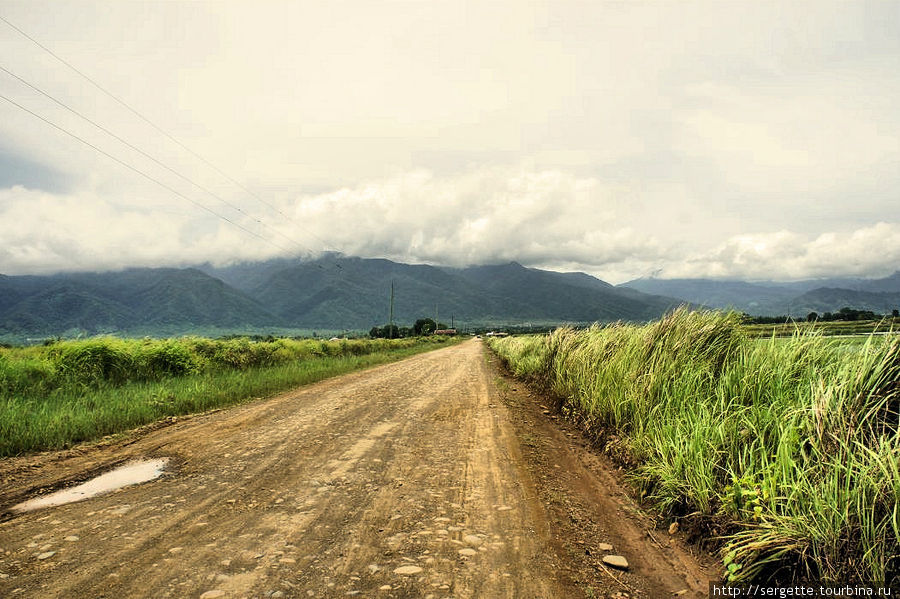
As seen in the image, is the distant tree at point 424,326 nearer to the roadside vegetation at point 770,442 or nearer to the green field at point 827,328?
the roadside vegetation at point 770,442

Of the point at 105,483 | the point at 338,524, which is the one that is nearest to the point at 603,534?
the point at 338,524

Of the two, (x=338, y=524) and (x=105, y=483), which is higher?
(x=338, y=524)

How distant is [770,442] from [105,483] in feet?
25.1

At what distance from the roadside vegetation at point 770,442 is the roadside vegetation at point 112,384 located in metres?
9.56

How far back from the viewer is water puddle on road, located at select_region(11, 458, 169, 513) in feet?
15.7

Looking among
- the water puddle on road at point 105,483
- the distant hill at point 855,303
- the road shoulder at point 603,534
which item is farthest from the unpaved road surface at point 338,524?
the distant hill at point 855,303

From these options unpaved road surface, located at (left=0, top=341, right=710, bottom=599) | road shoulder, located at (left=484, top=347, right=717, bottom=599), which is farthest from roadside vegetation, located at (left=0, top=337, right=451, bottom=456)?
road shoulder, located at (left=484, top=347, right=717, bottom=599)

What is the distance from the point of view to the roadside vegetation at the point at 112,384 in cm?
785

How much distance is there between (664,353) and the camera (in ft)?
22.4

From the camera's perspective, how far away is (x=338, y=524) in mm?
4098

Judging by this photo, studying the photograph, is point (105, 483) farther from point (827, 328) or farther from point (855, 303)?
point (855, 303)

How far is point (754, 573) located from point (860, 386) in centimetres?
189

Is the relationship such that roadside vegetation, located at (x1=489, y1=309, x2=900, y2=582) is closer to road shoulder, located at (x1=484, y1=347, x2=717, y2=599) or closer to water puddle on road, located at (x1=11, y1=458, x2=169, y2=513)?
road shoulder, located at (x1=484, y1=347, x2=717, y2=599)

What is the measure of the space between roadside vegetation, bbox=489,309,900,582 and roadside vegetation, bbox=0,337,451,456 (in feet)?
31.4
